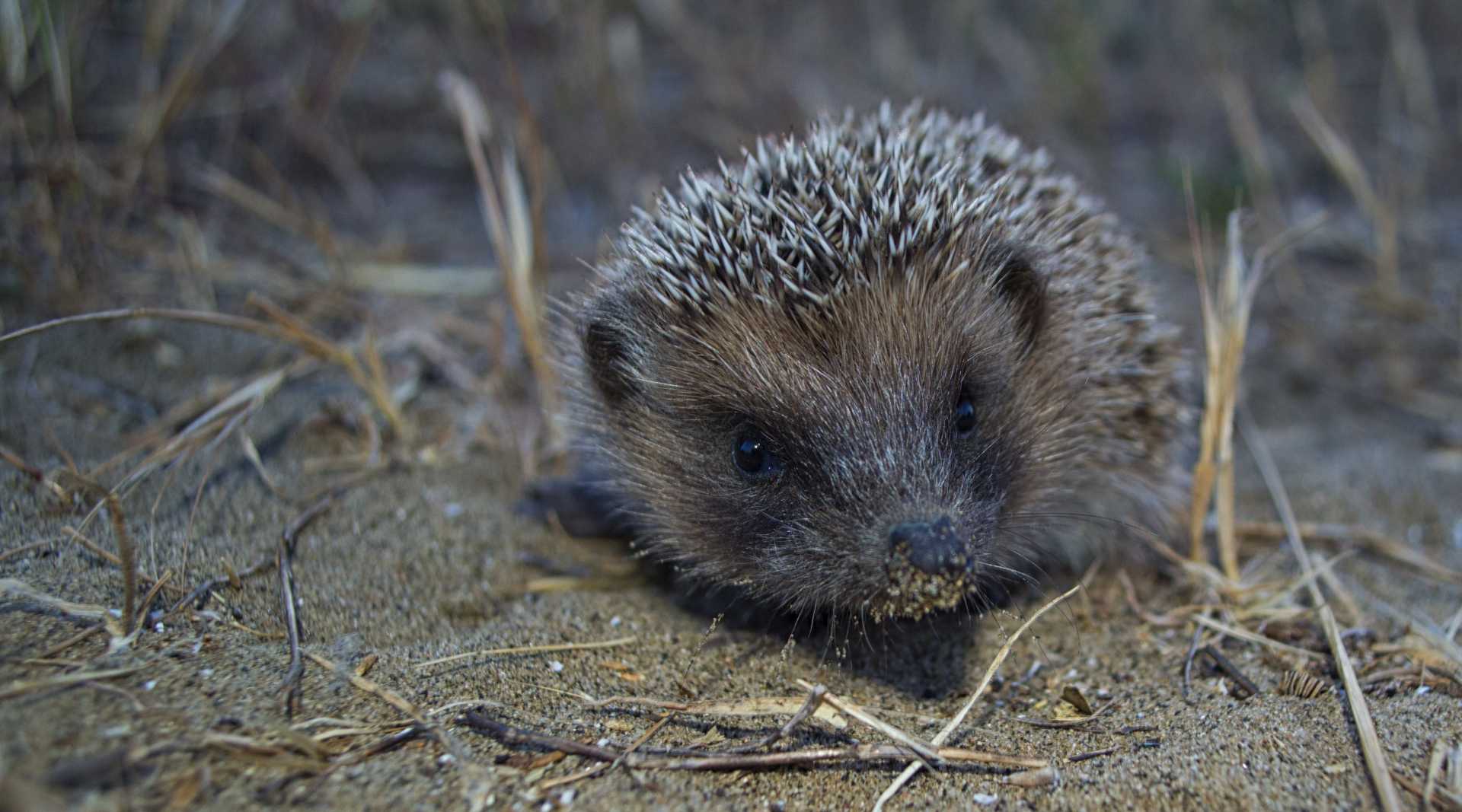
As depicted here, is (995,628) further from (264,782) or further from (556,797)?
(264,782)

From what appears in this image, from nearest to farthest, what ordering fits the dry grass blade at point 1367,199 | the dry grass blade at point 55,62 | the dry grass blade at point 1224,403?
the dry grass blade at point 1224,403
the dry grass blade at point 55,62
the dry grass blade at point 1367,199

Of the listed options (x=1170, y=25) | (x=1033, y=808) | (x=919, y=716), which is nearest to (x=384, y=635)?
(x=919, y=716)

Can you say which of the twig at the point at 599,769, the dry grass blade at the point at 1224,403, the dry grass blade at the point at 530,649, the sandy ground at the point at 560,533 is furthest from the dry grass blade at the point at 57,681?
the dry grass blade at the point at 1224,403

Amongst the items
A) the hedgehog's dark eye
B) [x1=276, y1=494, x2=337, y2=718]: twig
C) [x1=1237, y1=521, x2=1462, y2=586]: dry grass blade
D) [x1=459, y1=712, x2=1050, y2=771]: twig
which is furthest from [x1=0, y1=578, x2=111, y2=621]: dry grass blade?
[x1=1237, y1=521, x2=1462, y2=586]: dry grass blade

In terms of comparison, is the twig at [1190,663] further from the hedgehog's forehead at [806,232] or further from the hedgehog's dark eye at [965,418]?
the hedgehog's forehead at [806,232]

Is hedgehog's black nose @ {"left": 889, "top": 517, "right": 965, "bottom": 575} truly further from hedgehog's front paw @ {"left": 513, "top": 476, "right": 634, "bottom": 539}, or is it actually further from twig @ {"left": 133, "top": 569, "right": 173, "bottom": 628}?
twig @ {"left": 133, "top": 569, "right": 173, "bottom": 628}

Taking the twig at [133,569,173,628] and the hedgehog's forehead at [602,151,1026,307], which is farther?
the hedgehog's forehead at [602,151,1026,307]
